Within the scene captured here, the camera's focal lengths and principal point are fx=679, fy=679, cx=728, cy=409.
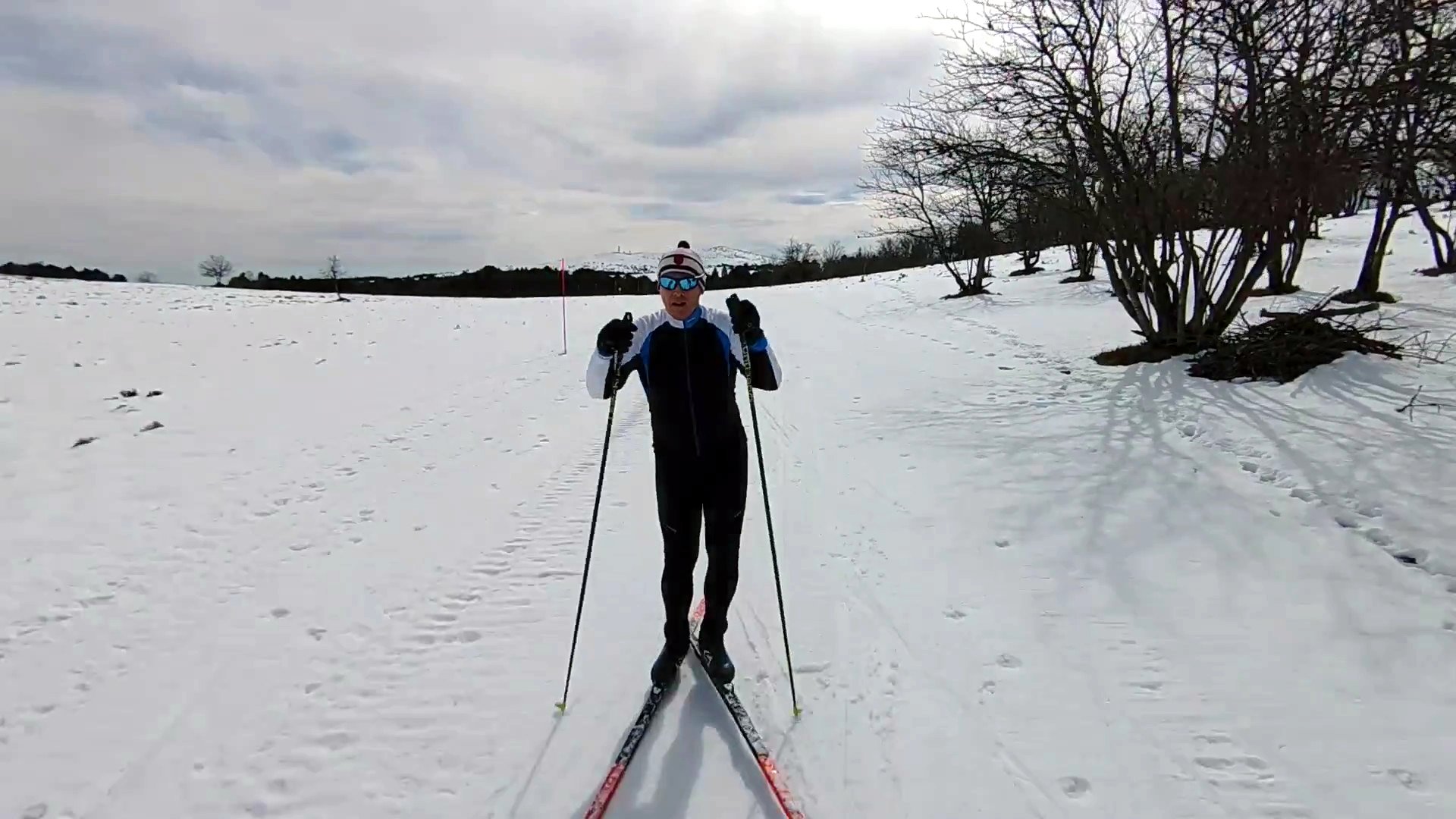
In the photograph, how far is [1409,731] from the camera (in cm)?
300

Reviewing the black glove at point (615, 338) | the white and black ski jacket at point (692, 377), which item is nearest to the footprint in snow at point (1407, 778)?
the white and black ski jacket at point (692, 377)

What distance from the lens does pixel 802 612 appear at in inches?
167

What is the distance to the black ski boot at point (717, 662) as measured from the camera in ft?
11.4

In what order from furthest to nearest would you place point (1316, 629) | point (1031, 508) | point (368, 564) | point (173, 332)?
point (173, 332) → point (1031, 508) → point (368, 564) → point (1316, 629)

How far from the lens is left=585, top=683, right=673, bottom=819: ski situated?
2779mm

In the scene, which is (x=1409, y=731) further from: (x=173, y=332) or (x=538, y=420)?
(x=173, y=332)

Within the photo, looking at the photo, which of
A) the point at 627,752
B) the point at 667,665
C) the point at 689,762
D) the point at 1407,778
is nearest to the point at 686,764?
the point at 689,762

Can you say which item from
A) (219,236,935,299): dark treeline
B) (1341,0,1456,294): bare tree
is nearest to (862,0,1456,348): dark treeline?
→ (1341,0,1456,294): bare tree

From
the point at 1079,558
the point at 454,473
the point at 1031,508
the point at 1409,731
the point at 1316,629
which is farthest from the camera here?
the point at 454,473

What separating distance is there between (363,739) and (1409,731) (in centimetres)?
474

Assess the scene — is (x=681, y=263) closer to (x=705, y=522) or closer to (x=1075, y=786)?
(x=705, y=522)

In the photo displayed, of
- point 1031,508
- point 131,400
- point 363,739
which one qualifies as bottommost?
point 363,739

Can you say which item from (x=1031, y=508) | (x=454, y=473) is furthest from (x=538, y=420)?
(x=1031, y=508)

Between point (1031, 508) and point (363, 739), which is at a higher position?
point (1031, 508)
